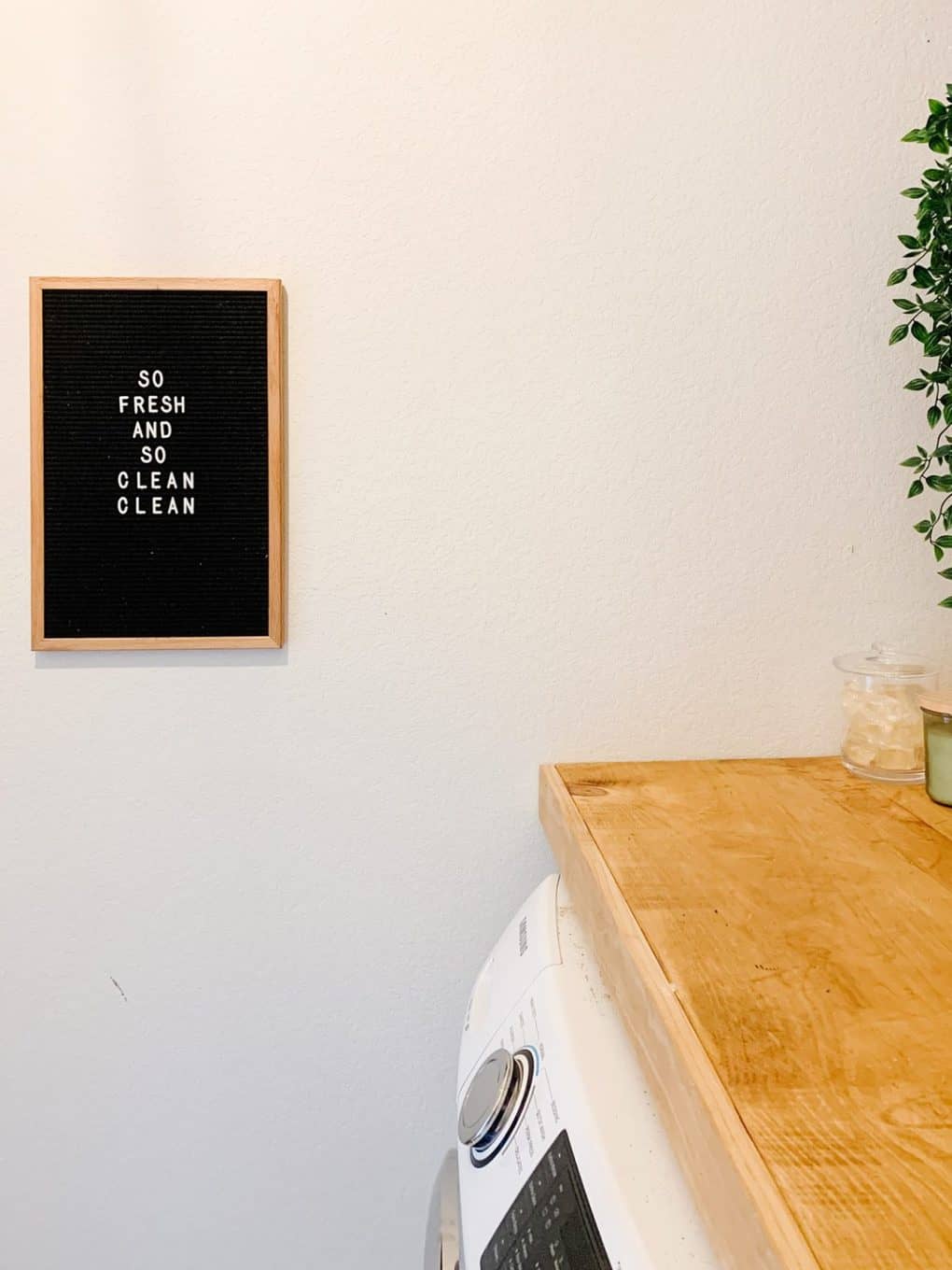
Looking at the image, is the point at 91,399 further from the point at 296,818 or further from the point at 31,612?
the point at 296,818

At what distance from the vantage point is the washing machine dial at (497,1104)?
0.78 meters

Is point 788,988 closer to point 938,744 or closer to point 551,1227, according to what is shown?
point 551,1227

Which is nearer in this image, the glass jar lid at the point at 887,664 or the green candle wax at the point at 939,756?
the green candle wax at the point at 939,756

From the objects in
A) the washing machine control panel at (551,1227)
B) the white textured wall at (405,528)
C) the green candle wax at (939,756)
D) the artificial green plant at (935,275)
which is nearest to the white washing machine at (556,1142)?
the washing machine control panel at (551,1227)

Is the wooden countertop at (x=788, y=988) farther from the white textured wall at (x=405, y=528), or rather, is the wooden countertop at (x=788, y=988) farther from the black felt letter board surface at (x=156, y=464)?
the black felt letter board surface at (x=156, y=464)

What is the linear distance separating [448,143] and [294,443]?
36 cm

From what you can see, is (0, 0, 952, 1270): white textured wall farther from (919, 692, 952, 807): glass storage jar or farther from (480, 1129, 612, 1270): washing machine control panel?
(480, 1129, 612, 1270): washing machine control panel

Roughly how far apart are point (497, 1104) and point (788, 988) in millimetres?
250

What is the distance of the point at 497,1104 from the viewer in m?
0.80

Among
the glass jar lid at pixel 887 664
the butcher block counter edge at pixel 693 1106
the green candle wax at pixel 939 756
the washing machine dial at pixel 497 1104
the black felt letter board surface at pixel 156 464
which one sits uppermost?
the black felt letter board surface at pixel 156 464

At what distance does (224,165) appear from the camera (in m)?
1.12

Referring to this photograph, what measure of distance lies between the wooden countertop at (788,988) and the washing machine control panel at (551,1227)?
0.26 ft

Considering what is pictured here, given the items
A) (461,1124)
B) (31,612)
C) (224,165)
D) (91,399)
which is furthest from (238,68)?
(461,1124)

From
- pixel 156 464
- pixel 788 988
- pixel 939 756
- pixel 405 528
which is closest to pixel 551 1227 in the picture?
pixel 788 988
